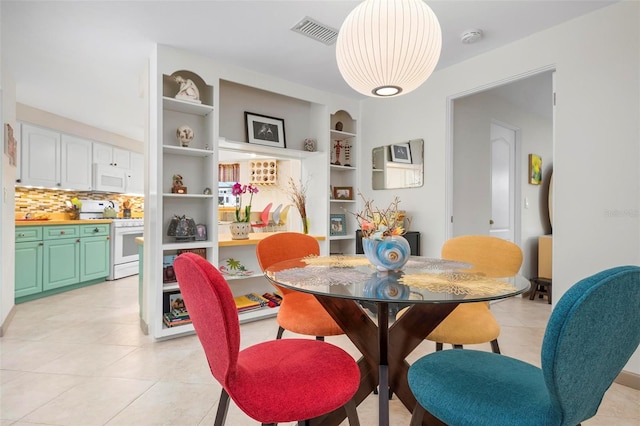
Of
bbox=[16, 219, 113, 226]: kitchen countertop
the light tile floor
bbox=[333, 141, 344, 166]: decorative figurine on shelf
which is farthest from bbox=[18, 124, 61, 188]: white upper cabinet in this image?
bbox=[333, 141, 344, 166]: decorative figurine on shelf

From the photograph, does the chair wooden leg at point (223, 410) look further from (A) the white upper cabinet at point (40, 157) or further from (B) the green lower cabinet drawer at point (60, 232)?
(A) the white upper cabinet at point (40, 157)

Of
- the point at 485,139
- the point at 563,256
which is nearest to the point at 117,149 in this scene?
the point at 485,139

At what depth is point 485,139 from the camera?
155 inches

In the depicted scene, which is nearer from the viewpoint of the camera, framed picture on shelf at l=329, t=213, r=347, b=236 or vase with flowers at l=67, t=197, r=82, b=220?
framed picture on shelf at l=329, t=213, r=347, b=236

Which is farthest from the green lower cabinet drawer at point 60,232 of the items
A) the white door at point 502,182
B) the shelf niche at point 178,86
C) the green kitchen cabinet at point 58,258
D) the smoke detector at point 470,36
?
the white door at point 502,182

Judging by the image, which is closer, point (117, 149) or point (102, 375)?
point (102, 375)

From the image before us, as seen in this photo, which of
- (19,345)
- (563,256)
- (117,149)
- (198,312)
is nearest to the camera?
(198,312)

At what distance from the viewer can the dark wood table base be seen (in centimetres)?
147

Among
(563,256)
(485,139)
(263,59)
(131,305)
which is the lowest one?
(131,305)

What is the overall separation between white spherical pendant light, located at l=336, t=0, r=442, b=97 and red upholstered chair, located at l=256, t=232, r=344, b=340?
1.14m

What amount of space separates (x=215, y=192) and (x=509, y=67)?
9.01 feet

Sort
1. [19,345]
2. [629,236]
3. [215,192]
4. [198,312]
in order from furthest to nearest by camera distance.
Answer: [215,192], [19,345], [629,236], [198,312]

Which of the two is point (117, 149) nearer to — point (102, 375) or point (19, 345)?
point (19, 345)

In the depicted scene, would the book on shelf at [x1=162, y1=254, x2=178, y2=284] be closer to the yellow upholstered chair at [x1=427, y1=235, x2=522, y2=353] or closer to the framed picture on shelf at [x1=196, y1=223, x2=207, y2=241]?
the framed picture on shelf at [x1=196, y1=223, x2=207, y2=241]
